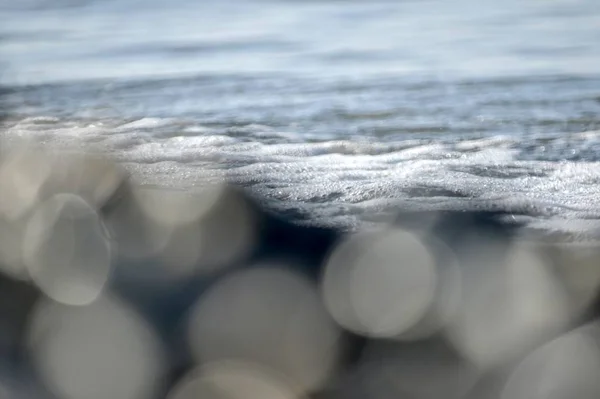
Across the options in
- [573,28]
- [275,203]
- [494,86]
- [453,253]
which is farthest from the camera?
[573,28]

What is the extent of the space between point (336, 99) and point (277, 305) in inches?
139

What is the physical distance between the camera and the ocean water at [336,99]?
479 centimetres

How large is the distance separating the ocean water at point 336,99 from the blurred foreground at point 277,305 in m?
0.30

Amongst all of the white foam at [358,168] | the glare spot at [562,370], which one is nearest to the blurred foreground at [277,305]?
the glare spot at [562,370]

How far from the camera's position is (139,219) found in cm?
431

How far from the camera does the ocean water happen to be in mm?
4789

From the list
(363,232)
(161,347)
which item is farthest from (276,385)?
(363,232)

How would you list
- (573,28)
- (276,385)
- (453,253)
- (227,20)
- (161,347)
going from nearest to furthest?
(276,385) < (161,347) < (453,253) < (573,28) < (227,20)

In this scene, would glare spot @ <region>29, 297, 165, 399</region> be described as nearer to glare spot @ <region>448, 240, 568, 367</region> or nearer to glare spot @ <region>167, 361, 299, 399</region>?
glare spot @ <region>167, 361, 299, 399</region>

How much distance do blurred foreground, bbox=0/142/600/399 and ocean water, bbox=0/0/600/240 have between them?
0.98 ft

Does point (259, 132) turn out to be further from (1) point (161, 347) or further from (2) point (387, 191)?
(1) point (161, 347)

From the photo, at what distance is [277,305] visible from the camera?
3.64 meters

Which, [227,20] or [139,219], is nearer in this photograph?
[139,219]

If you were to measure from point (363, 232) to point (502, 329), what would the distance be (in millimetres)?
850
